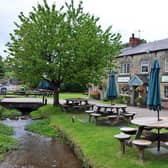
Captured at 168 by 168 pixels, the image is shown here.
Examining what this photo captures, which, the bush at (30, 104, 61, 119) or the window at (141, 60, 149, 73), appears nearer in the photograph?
the bush at (30, 104, 61, 119)

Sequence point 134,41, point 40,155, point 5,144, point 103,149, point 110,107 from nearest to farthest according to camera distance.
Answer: point 103,149 → point 40,155 → point 5,144 → point 110,107 → point 134,41

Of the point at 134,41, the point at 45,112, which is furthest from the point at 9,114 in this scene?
the point at 134,41

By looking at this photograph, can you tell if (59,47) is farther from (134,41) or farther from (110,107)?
(134,41)

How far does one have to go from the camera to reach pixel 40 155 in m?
12.0

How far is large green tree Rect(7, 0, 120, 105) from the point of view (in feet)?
71.3

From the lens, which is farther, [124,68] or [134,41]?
[134,41]

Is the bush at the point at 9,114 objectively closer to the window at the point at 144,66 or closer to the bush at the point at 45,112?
the bush at the point at 45,112

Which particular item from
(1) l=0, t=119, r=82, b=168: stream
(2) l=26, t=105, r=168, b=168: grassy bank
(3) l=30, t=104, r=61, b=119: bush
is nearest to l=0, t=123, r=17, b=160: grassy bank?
(1) l=0, t=119, r=82, b=168: stream

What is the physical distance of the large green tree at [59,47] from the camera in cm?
2173

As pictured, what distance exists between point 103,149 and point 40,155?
276 cm

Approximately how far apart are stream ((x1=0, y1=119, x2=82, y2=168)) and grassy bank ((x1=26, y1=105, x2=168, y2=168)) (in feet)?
1.96

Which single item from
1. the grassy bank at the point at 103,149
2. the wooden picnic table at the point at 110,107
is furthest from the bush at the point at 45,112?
the grassy bank at the point at 103,149

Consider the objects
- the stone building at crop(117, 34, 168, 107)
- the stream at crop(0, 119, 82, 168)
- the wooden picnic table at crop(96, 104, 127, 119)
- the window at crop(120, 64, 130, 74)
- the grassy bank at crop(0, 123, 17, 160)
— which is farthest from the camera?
the window at crop(120, 64, 130, 74)

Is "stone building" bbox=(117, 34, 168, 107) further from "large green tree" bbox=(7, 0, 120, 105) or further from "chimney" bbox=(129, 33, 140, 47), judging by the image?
"large green tree" bbox=(7, 0, 120, 105)
